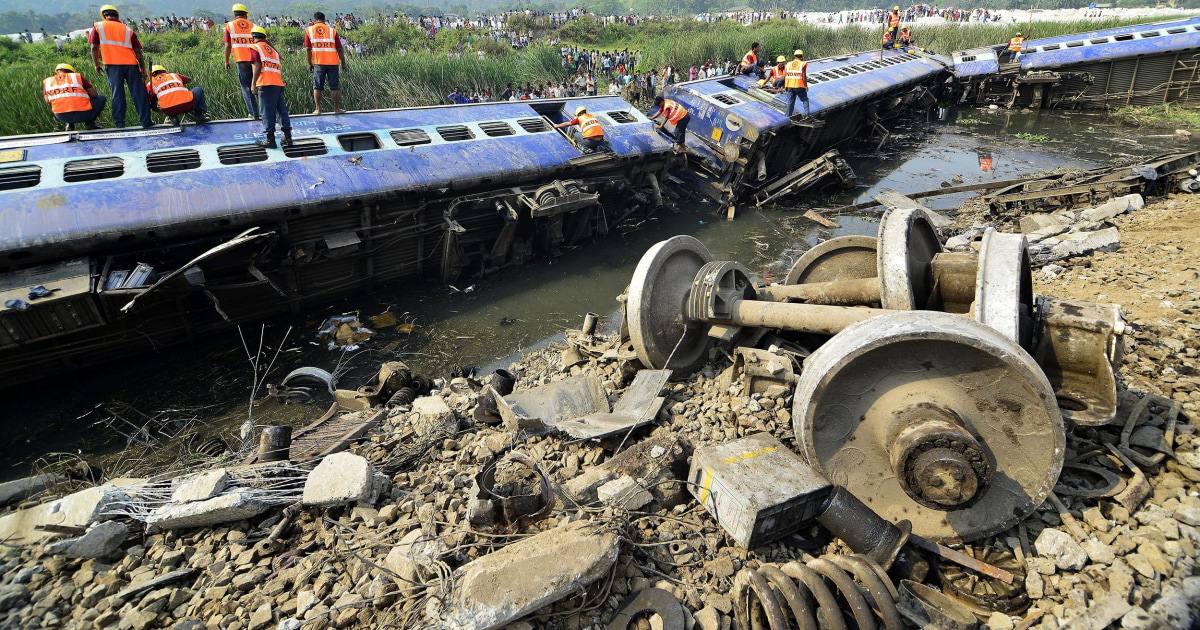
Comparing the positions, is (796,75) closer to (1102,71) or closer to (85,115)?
(85,115)

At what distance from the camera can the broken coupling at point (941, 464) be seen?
2607 mm

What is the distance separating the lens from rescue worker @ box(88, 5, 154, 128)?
22.6 ft

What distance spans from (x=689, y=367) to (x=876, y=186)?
1000cm

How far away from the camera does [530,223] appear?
9.13m

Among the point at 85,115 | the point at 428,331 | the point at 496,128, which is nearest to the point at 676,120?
the point at 496,128

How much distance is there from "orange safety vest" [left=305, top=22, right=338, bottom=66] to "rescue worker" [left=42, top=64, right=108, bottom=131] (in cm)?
275

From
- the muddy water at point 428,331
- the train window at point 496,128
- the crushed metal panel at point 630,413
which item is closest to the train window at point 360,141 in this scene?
the train window at point 496,128

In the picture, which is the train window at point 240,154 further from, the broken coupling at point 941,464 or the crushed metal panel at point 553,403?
the broken coupling at point 941,464

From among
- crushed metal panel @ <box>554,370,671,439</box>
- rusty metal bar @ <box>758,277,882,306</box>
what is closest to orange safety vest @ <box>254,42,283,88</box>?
crushed metal panel @ <box>554,370,671,439</box>

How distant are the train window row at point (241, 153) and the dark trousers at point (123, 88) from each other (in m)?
1.08

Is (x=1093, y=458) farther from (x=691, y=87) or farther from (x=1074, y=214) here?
(x=691, y=87)

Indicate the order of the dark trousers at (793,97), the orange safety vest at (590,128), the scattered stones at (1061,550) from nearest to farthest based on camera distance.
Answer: the scattered stones at (1061,550), the orange safety vest at (590,128), the dark trousers at (793,97)

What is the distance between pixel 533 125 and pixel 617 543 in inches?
321

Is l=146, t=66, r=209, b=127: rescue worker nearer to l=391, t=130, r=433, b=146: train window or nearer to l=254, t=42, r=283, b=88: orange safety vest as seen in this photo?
l=254, t=42, r=283, b=88: orange safety vest
